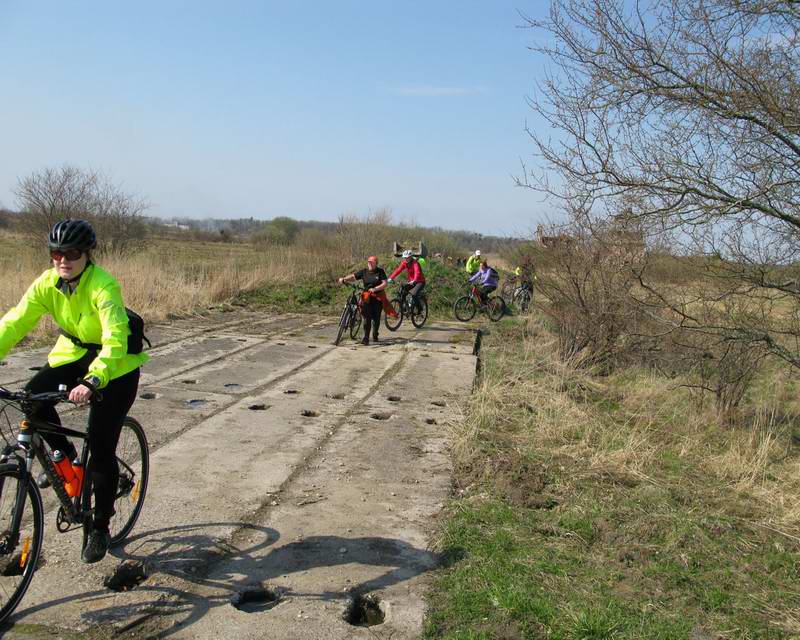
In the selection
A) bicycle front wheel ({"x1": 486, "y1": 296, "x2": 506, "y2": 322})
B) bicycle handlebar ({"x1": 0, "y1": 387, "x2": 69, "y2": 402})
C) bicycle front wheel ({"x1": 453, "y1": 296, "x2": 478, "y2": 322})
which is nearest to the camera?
bicycle handlebar ({"x1": 0, "y1": 387, "x2": 69, "y2": 402})

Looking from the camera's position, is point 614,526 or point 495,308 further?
point 495,308

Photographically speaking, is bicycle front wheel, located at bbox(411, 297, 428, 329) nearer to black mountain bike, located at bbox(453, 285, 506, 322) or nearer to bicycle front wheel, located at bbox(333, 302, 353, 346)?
black mountain bike, located at bbox(453, 285, 506, 322)

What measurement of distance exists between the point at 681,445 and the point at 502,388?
2.29 metres

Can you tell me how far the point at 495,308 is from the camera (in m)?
18.9

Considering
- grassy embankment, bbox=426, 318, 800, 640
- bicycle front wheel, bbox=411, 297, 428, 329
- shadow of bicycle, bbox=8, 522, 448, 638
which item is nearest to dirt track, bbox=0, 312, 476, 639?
shadow of bicycle, bbox=8, 522, 448, 638

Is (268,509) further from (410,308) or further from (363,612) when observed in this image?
(410,308)

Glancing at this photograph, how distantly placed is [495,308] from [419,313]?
3.67m

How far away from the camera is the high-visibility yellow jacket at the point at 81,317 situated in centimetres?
326

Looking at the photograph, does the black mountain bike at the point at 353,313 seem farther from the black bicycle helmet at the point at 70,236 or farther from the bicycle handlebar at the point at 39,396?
the bicycle handlebar at the point at 39,396

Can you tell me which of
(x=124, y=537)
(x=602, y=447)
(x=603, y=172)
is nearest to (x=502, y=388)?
(x=602, y=447)

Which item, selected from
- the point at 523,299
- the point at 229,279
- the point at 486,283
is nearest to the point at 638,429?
the point at 523,299

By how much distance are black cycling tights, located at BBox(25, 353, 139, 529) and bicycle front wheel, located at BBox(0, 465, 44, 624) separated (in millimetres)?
346

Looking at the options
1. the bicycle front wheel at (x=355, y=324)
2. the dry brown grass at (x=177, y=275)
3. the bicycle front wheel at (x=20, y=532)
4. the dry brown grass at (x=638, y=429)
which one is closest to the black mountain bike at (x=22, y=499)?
the bicycle front wheel at (x=20, y=532)

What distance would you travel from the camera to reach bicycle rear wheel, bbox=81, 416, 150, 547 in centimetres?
394
